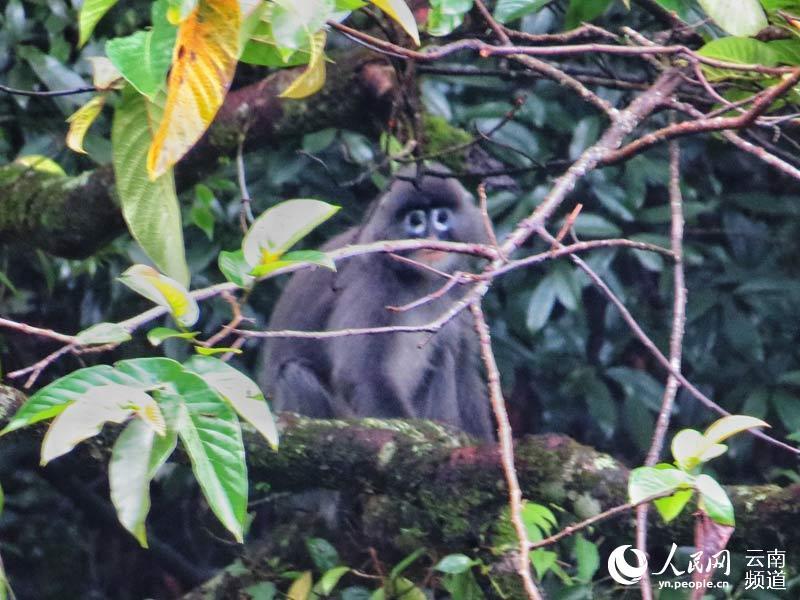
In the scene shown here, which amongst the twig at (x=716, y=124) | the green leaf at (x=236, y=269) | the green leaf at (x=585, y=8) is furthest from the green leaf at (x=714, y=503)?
the green leaf at (x=585, y=8)

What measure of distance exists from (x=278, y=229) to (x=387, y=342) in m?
2.81

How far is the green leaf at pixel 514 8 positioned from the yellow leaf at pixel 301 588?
1359 mm

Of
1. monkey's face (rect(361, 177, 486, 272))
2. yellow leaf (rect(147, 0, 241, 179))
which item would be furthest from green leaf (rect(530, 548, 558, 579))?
monkey's face (rect(361, 177, 486, 272))

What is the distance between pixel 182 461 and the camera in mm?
2512

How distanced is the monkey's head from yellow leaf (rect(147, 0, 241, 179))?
2.70 m

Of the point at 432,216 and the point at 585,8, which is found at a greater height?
the point at 585,8

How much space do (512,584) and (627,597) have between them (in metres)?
0.44

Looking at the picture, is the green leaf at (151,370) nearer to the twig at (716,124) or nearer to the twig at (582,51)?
the twig at (582,51)

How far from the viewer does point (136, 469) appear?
123cm

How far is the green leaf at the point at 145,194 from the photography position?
1476mm

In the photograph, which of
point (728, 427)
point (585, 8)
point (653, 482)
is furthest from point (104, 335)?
Result: point (585, 8)

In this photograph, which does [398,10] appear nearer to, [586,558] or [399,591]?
[586,558]

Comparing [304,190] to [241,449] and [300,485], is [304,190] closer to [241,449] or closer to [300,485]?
[300,485]

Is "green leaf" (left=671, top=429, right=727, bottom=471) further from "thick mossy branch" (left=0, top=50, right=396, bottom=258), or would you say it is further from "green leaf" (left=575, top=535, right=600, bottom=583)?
"thick mossy branch" (left=0, top=50, right=396, bottom=258)
